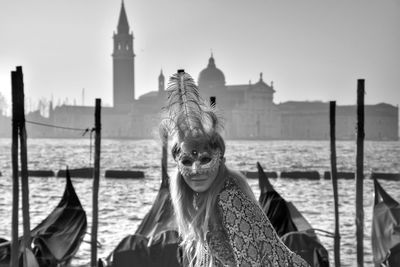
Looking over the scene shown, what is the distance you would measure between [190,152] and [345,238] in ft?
27.1

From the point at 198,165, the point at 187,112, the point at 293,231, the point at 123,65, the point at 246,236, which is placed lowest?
the point at 293,231

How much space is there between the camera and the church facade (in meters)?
56.7

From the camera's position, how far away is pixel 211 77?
53.1m

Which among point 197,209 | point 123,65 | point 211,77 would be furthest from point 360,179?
point 123,65

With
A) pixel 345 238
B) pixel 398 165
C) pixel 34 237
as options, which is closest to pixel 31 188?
pixel 345 238

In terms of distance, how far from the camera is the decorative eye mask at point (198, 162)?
134cm

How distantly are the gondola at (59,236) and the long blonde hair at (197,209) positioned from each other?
9.94 ft

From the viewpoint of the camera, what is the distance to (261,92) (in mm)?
56312

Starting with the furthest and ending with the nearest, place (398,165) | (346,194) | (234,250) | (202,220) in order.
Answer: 1. (398,165)
2. (346,194)
3. (202,220)
4. (234,250)

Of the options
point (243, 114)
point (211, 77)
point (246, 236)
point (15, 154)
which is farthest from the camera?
point (243, 114)

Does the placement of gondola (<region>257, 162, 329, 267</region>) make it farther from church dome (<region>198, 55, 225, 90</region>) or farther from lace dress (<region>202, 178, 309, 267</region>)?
church dome (<region>198, 55, 225, 90</region>)

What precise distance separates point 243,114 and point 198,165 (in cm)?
5498

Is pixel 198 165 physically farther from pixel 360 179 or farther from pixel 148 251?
pixel 360 179

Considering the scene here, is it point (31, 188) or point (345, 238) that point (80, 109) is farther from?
point (345, 238)
